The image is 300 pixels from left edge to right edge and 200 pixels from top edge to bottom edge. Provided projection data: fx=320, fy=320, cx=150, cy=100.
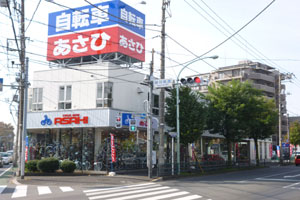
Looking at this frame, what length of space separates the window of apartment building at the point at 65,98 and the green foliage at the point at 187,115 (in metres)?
8.22

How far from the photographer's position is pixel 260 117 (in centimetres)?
3522

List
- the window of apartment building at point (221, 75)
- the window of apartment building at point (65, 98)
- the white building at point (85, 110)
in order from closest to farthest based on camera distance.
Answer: the white building at point (85, 110) → the window of apartment building at point (65, 98) → the window of apartment building at point (221, 75)

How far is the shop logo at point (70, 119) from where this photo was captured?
81.0 feet

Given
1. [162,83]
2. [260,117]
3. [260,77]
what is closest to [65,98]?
[162,83]

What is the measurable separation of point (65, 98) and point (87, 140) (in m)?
4.03

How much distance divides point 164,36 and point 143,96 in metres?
7.97

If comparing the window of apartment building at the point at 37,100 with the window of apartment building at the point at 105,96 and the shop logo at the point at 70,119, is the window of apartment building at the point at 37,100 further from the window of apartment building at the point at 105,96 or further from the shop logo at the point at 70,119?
the window of apartment building at the point at 105,96

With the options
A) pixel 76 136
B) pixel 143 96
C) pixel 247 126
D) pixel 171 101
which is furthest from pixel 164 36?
pixel 247 126

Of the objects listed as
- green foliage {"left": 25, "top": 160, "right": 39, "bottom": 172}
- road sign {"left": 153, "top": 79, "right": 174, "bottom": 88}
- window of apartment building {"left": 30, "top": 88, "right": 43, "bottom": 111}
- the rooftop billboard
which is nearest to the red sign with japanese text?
the rooftop billboard

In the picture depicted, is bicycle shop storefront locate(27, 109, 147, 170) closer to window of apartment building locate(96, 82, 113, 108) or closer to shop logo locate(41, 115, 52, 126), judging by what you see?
shop logo locate(41, 115, 52, 126)

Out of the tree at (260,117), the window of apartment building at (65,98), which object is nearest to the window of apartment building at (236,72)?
the tree at (260,117)

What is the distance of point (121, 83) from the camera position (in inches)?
1024

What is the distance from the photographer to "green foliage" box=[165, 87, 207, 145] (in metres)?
24.8

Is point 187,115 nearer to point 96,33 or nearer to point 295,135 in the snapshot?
point 96,33
